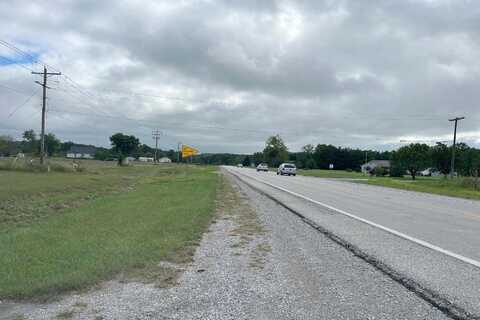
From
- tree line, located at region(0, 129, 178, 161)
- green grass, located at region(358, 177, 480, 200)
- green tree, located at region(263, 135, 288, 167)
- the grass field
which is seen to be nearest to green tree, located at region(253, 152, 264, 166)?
green tree, located at region(263, 135, 288, 167)

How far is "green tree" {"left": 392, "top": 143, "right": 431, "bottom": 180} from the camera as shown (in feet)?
283

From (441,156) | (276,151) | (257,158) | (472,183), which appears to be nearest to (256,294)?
(472,183)

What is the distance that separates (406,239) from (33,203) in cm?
1783

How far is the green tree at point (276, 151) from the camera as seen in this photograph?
5960 inches

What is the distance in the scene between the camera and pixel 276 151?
15238 centimetres

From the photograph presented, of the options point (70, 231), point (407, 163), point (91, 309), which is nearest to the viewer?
point (91, 309)

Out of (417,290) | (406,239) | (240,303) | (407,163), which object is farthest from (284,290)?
(407,163)

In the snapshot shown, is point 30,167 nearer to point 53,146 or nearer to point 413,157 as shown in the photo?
point 413,157

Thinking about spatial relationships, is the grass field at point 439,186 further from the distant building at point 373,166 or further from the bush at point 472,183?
the distant building at point 373,166

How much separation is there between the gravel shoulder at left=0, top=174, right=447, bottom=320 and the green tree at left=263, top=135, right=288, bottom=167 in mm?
142986

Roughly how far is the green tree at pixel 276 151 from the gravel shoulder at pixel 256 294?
142986 mm

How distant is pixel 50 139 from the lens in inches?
5699

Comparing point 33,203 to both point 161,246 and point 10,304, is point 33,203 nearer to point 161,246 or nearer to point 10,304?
point 161,246

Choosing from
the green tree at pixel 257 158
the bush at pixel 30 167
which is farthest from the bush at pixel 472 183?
the green tree at pixel 257 158
